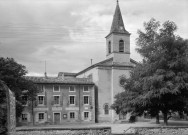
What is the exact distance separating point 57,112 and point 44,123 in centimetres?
292

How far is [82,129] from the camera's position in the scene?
19.6 meters

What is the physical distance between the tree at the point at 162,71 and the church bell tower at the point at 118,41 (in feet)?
81.3

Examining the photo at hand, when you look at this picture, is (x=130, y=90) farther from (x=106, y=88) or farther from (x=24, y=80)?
(x=106, y=88)

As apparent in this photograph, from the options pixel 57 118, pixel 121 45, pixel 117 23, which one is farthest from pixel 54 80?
pixel 117 23

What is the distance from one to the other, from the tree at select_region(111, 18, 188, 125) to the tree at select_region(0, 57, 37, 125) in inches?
622

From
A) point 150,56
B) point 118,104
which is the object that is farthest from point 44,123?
point 150,56

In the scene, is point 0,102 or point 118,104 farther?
point 118,104

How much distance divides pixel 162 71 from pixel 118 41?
28.3 meters

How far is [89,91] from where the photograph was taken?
5041 centimetres

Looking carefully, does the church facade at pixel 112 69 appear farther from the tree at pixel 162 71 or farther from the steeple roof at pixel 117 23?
the tree at pixel 162 71

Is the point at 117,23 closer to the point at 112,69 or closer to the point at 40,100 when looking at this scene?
the point at 112,69

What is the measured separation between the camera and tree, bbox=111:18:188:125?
26250mm

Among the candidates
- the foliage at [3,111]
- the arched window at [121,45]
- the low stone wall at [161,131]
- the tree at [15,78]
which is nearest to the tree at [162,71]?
the low stone wall at [161,131]

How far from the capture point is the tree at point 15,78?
1408 inches
